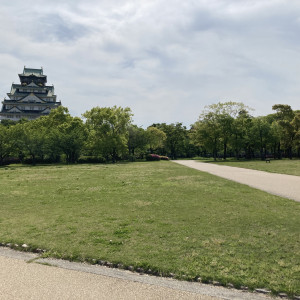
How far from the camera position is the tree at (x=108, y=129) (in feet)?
147

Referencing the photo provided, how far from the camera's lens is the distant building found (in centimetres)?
7719

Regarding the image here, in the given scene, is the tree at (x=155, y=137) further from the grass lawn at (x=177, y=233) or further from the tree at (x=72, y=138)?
the grass lawn at (x=177, y=233)

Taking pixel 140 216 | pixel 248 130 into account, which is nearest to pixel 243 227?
pixel 140 216

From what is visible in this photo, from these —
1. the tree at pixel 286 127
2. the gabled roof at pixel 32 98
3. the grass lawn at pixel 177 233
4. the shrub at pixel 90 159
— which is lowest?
the shrub at pixel 90 159

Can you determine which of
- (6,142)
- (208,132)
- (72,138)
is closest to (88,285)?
(72,138)

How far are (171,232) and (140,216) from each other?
166cm

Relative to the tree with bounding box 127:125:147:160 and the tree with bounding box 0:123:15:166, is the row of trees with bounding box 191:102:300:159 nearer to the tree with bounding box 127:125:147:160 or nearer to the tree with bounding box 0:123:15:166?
the tree with bounding box 127:125:147:160

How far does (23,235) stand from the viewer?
597 centimetres

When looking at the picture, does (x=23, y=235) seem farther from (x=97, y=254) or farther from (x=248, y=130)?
(x=248, y=130)

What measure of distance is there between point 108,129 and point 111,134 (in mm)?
1568

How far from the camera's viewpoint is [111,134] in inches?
1807

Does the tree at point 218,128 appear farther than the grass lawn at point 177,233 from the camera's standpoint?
Yes

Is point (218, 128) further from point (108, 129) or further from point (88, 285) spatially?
point (88, 285)

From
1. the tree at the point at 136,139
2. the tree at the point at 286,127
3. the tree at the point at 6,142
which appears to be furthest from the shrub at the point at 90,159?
the tree at the point at 286,127
